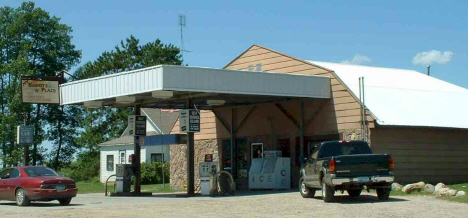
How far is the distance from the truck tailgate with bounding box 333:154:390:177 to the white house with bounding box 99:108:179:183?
3342 cm

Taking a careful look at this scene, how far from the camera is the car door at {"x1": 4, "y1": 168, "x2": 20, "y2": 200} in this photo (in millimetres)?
24125

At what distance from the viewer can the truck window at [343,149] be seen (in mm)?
23000

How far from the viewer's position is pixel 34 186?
76.9 ft

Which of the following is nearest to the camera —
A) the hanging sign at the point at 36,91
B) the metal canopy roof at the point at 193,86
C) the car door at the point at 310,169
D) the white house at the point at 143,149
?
the car door at the point at 310,169

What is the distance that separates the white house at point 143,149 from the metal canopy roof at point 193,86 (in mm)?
21563

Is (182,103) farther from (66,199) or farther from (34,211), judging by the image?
(34,211)

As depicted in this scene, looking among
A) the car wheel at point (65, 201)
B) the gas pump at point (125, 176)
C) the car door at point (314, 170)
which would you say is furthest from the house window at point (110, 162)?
the car door at point (314, 170)

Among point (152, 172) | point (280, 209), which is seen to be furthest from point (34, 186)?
point (152, 172)

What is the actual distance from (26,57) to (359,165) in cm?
4635

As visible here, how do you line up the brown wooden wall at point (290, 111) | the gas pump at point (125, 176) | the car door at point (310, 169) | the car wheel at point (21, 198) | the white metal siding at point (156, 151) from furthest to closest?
the white metal siding at point (156, 151) → the gas pump at point (125, 176) → the brown wooden wall at point (290, 111) → the car wheel at point (21, 198) → the car door at point (310, 169)

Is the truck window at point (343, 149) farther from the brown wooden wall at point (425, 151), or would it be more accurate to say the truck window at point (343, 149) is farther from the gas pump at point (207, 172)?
the gas pump at point (207, 172)

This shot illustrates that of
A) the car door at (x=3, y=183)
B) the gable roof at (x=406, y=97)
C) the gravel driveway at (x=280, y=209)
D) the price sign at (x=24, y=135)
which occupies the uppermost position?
the gable roof at (x=406, y=97)

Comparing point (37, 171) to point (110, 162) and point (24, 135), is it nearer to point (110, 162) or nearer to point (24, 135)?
point (24, 135)

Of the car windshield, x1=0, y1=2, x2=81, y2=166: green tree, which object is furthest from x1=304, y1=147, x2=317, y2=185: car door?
x1=0, y1=2, x2=81, y2=166: green tree
